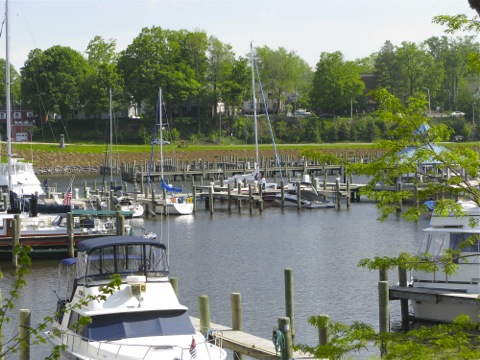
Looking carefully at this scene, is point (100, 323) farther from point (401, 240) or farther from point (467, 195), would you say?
point (401, 240)

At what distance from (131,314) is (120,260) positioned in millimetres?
2552

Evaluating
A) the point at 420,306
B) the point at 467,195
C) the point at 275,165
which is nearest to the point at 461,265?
the point at 420,306

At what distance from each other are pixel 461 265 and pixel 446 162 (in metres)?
15.1

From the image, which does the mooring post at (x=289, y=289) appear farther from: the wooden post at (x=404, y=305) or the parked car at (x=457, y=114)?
the parked car at (x=457, y=114)

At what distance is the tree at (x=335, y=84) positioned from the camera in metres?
143

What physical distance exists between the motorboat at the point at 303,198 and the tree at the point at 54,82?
6496 cm

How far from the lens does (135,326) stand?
76.2 feet

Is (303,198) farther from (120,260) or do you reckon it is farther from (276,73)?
(276,73)

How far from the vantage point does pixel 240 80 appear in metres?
139

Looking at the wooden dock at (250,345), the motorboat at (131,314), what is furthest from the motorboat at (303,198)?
the motorboat at (131,314)

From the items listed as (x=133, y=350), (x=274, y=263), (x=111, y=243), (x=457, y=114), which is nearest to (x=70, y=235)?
(x=274, y=263)

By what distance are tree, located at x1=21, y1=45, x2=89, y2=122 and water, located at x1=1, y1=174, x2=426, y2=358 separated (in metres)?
68.4

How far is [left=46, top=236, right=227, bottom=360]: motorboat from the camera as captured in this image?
880 inches

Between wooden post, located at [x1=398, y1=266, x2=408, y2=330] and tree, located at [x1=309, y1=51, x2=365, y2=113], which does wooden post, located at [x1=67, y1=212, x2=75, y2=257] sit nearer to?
wooden post, located at [x1=398, y1=266, x2=408, y2=330]
